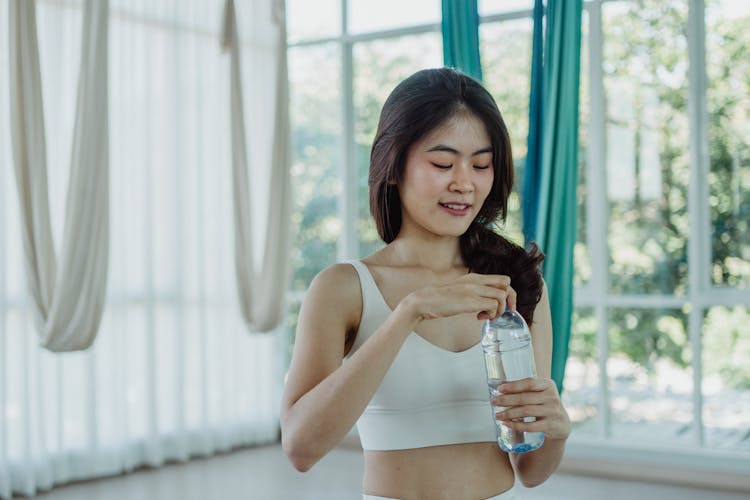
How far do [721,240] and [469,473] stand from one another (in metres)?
3.84

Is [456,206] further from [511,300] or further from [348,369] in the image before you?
[348,369]

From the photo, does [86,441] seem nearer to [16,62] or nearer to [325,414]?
[16,62]

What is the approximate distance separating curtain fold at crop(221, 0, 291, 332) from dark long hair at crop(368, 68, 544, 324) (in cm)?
387

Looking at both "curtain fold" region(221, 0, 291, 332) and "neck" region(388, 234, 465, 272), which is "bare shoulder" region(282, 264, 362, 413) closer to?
"neck" region(388, 234, 465, 272)

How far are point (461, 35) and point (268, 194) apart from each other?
1.96 meters

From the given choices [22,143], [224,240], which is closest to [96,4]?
[22,143]

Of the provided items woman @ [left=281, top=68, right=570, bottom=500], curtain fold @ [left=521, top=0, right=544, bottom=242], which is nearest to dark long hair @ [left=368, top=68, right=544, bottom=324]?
woman @ [left=281, top=68, right=570, bottom=500]

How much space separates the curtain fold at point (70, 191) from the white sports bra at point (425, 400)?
10.8 feet

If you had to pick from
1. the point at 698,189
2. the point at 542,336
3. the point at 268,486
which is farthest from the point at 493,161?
the point at 698,189

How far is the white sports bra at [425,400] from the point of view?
135 centimetres

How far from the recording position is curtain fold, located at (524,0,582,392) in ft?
12.8

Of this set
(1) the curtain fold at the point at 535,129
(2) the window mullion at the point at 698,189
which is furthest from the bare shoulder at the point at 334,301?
(2) the window mullion at the point at 698,189

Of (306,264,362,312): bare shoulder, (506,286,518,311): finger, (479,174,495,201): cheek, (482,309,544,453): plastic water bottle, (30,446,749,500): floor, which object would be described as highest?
(479,174,495,201): cheek

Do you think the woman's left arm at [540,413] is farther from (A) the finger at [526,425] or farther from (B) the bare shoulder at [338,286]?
(B) the bare shoulder at [338,286]
